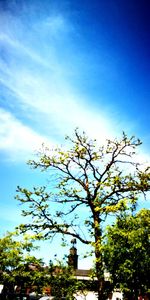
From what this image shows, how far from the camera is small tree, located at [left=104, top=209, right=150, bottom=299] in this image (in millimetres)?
15867

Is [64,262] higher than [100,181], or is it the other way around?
[100,181]

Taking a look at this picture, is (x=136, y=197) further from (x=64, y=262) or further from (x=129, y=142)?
(x=64, y=262)

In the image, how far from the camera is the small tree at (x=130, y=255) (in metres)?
15.9

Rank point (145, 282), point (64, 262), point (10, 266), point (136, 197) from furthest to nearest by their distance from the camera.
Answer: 1. point (10, 266)
2. point (64, 262)
3. point (136, 197)
4. point (145, 282)

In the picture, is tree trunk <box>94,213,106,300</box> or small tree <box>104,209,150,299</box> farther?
tree trunk <box>94,213,106,300</box>

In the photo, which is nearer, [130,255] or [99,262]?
[130,255]

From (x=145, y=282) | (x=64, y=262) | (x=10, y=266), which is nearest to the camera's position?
(x=145, y=282)

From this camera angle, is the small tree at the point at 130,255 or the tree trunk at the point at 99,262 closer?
the small tree at the point at 130,255

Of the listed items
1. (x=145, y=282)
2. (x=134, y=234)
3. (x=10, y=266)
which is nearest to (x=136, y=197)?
(x=134, y=234)

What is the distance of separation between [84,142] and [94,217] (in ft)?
20.7

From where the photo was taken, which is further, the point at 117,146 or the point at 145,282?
the point at 117,146

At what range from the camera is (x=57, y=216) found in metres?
22.8

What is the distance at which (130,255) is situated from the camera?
640 inches

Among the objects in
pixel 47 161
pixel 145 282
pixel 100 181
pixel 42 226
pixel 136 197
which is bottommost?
pixel 145 282
